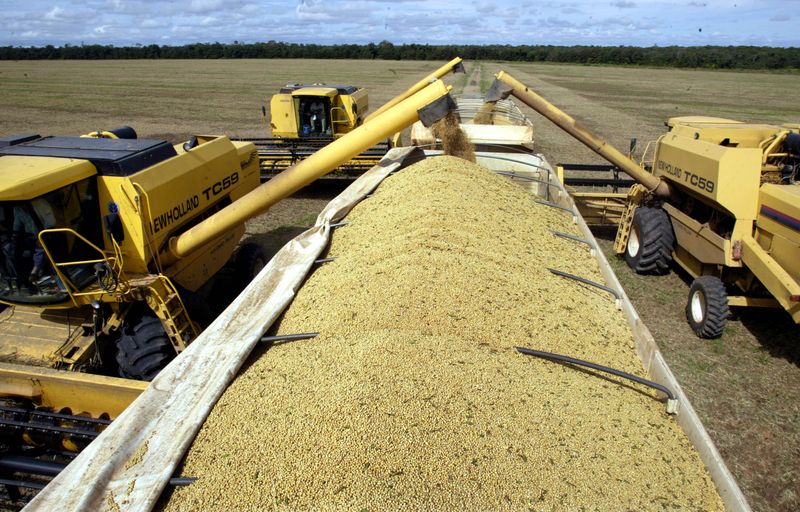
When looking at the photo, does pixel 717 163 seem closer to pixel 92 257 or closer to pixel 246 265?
pixel 246 265

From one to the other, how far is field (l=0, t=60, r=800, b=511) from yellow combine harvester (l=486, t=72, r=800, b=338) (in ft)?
1.34

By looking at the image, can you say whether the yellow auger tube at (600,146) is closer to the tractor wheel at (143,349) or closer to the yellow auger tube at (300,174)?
the yellow auger tube at (300,174)

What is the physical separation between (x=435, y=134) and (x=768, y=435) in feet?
17.0

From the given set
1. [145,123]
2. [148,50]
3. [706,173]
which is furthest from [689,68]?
[148,50]

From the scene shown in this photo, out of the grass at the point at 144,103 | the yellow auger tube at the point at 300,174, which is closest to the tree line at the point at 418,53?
the grass at the point at 144,103

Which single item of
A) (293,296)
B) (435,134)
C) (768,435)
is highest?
(435,134)

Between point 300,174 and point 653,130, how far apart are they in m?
18.1

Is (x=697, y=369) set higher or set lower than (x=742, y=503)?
lower

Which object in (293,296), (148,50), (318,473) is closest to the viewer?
(318,473)

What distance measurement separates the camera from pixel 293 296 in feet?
11.8

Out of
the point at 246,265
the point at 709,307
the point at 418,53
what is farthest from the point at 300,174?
the point at 418,53

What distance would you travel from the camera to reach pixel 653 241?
21.5 ft

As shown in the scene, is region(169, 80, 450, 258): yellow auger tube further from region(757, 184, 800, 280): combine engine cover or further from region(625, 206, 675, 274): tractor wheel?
region(625, 206, 675, 274): tractor wheel

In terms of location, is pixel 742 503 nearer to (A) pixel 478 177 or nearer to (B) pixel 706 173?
(A) pixel 478 177
